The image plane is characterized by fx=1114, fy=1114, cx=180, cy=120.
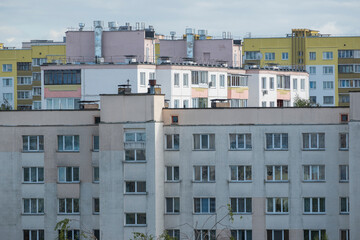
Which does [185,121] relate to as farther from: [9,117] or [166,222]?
[9,117]

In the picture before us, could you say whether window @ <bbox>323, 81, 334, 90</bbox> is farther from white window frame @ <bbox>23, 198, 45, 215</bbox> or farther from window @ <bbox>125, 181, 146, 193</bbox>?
window @ <bbox>125, 181, 146, 193</bbox>

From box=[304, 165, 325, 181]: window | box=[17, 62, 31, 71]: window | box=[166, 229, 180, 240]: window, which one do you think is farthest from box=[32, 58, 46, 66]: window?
box=[304, 165, 325, 181]: window

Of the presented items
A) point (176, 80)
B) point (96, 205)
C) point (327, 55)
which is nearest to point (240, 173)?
point (96, 205)

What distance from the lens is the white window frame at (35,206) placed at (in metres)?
65.4

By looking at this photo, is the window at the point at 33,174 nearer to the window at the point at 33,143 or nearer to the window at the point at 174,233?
the window at the point at 33,143

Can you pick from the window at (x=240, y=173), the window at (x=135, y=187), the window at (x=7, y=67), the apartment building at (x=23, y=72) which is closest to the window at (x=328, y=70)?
the apartment building at (x=23, y=72)

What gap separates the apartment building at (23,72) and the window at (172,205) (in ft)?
295

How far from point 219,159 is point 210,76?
44234mm

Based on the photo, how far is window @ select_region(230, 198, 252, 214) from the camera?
63938 mm

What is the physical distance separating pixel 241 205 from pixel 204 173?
2811 mm

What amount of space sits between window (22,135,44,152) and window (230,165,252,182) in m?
11.3

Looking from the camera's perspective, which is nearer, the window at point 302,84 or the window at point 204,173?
the window at point 204,173

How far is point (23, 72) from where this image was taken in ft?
513

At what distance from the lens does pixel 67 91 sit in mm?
98125
